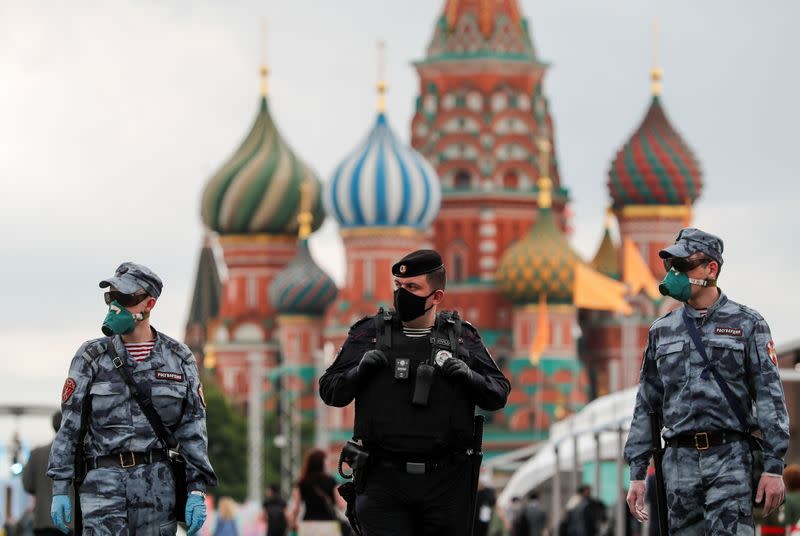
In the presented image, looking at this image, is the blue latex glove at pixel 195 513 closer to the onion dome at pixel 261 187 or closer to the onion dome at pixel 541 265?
the onion dome at pixel 541 265

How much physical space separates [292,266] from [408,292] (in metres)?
80.8

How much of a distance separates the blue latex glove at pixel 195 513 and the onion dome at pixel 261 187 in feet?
275

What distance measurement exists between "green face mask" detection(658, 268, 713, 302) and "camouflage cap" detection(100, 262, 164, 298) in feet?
6.24

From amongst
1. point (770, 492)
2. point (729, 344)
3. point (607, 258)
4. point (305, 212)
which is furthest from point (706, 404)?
point (305, 212)

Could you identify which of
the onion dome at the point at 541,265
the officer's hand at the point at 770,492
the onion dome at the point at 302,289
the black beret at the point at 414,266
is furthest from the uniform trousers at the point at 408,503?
the onion dome at the point at 302,289

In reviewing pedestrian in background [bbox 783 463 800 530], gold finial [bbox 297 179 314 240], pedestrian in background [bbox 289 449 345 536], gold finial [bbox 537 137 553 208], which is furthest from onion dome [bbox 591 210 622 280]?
pedestrian in background [bbox 783 463 800 530]

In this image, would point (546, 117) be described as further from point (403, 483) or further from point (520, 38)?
point (403, 483)

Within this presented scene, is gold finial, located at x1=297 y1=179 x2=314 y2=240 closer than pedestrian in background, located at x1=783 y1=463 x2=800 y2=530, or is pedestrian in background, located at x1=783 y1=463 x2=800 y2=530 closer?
pedestrian in background, located at x1=783 y1=463 x2=800 y2=530

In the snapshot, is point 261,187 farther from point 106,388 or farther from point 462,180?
point 106,388

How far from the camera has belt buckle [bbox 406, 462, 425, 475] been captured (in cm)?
981

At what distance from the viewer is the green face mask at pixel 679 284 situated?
34.5 feet

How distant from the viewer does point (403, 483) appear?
9.84 m

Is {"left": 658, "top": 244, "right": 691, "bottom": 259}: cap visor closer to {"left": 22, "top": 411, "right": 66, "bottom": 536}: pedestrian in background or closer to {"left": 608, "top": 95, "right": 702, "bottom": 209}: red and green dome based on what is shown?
{"left": 22, "top": 411, "right": 66, "bottom": 536}: pedestrian in background

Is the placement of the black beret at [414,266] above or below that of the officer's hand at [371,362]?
above
